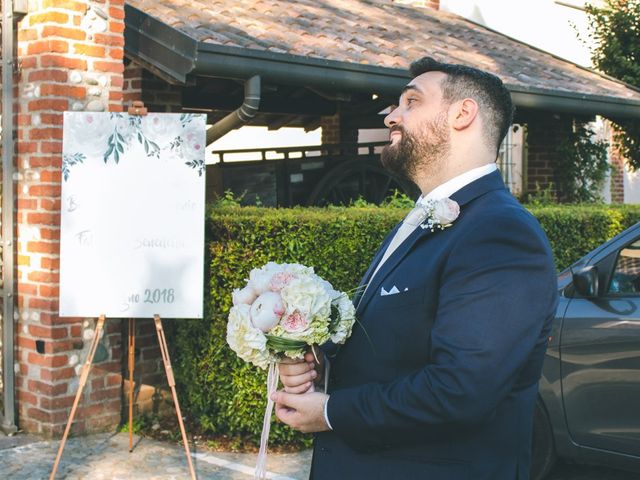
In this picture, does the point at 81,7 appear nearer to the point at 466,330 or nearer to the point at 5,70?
the point at 5,70

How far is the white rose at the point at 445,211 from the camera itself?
2.04 m

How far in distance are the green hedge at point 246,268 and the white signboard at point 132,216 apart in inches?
17.1

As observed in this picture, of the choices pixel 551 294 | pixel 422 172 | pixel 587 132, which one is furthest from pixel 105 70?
pixel 587 132

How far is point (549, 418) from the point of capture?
4773 mm

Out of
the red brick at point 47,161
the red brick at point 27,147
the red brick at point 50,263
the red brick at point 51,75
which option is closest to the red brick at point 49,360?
the red brick at point 50,263

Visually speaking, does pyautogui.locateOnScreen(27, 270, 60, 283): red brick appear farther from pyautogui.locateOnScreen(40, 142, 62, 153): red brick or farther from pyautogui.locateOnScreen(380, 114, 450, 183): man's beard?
pyautogui.locateOnScreen(380, 114, 450, 183): man's beard

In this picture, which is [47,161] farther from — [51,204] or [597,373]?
[597,373]

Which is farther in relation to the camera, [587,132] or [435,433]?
[587,132]

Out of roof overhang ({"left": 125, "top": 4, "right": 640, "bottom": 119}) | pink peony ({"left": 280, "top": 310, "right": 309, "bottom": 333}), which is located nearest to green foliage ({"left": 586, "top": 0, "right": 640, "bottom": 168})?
roof overhang ({"left": 125, "top": 4, "right": 640, "bottom": 119})

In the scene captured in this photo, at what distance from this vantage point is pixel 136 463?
17.5 ft

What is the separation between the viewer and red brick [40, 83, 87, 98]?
5562 mm

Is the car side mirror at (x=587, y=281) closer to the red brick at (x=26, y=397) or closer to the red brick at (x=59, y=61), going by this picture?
the red brick at (x=59, y=61)

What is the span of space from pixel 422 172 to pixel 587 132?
9.98m

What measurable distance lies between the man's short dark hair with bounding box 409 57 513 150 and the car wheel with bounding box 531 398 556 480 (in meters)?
2.97
